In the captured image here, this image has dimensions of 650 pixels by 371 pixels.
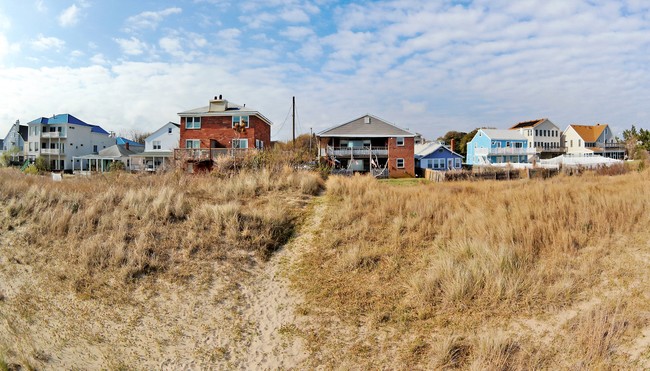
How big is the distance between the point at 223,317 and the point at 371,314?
3.08m

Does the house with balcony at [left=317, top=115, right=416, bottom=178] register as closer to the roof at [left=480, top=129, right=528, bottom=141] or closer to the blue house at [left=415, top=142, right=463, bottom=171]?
the blue house at [left=415, top=142, right=463, bottom=171]

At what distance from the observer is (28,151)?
62.6 metres

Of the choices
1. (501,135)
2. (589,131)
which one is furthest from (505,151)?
(589,131)

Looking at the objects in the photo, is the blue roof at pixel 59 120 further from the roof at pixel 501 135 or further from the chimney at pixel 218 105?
the roof at pixel 501 135

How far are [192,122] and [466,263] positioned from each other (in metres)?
42.0

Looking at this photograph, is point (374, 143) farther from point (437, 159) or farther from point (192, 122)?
point (192, 122)

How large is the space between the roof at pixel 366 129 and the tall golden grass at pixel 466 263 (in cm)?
3444

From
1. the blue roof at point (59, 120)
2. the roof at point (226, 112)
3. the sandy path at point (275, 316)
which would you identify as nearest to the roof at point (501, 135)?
the roof at point (226, 112)

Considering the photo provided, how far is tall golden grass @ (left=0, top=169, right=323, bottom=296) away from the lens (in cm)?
891

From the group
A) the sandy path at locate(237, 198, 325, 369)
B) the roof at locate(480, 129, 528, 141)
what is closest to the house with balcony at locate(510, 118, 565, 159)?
the roof at locate(480, 129, 528, 141)

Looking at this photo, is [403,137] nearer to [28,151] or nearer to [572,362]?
[572,362]

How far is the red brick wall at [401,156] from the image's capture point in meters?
46.3

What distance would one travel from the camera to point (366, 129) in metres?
46.8

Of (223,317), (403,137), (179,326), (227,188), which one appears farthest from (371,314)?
(403,137)
